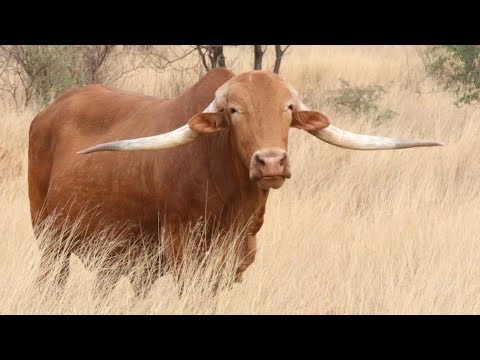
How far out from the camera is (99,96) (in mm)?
6961

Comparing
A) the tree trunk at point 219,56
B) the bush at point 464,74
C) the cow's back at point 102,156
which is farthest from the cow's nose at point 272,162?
the bush at point 464,74

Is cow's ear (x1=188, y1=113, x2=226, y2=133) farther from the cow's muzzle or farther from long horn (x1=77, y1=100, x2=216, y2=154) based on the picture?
the cow's muzzle

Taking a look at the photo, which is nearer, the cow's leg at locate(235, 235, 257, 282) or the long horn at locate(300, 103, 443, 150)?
the long horn at locate(300, 103, 443, 150)

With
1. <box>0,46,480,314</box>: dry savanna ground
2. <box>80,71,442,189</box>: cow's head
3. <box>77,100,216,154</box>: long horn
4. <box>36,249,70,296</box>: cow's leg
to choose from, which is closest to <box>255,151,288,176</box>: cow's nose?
<box>80,71,442,189</box>: cow's head

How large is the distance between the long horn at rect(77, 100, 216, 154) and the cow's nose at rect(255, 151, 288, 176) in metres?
0.61

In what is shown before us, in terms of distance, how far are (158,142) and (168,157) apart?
41 centimetres

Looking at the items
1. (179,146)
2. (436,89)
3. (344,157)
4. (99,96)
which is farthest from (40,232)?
(436,89)

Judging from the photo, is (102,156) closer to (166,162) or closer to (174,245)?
(166,162)

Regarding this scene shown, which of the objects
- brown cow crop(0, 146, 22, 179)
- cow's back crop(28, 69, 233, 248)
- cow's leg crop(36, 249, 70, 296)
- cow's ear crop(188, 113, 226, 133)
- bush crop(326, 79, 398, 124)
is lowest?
bush crop(326, 79, 398, 124)

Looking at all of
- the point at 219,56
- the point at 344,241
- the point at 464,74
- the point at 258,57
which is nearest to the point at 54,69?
the point at 219,56

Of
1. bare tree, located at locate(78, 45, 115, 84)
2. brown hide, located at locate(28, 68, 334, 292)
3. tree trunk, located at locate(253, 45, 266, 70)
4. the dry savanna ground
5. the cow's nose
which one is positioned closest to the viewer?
the cow's nose

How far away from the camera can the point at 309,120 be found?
5.46 meters

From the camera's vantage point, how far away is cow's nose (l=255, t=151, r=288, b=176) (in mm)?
4945

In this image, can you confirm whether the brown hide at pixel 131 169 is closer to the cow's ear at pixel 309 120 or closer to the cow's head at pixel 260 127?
the cow's head at pixel 260 127
